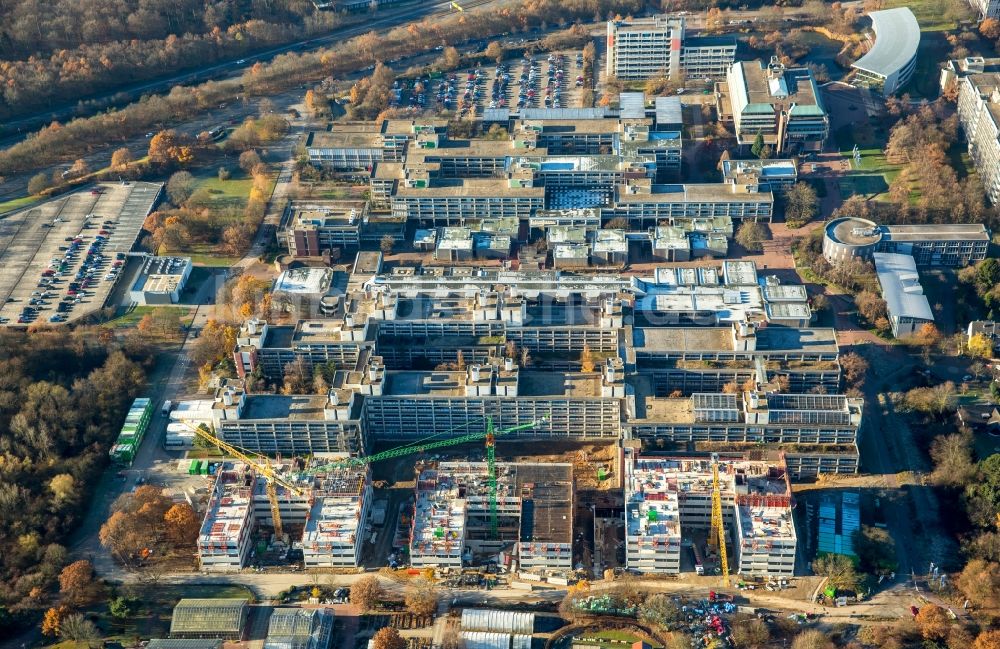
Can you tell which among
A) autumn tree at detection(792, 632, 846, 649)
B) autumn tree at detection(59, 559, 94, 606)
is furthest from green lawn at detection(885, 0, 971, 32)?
autumn tree at detection(59, 559, 94, 606)

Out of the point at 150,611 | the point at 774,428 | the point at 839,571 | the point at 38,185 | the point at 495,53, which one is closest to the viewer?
the point at 839,571

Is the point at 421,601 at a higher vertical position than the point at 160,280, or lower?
lower

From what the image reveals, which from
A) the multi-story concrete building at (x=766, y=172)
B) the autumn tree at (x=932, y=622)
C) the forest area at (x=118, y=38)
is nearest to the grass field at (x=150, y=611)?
the autumn tree at (x=932, y=622)

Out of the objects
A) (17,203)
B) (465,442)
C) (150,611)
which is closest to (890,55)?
(465,442)

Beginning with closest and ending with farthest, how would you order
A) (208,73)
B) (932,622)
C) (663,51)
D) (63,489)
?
1. (932,622)
2. (63,489)
3. (663,51)
4. (208,73)

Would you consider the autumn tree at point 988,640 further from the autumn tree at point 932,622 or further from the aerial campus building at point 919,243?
the aerial campus building at point 919,243

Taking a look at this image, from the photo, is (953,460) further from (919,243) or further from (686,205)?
(686,205)

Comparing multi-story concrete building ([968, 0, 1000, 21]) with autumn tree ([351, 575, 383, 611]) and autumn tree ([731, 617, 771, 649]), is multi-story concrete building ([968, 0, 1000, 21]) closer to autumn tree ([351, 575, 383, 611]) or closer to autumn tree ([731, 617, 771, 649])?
autumn tree ([731, 617, 771, 649])
